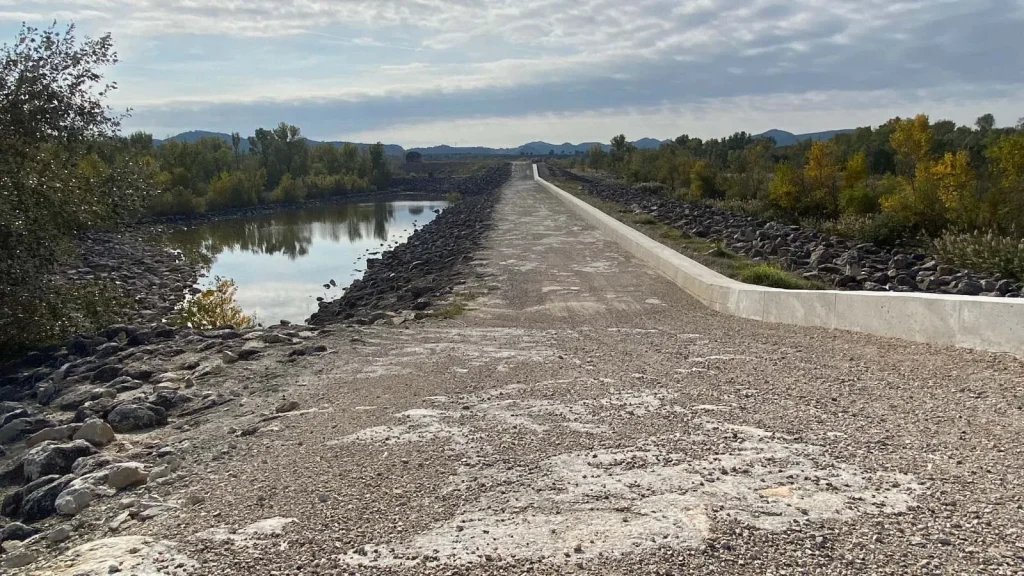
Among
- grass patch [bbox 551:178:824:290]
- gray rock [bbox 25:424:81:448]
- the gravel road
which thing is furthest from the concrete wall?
gray rock [bbox 25:424:81:448]

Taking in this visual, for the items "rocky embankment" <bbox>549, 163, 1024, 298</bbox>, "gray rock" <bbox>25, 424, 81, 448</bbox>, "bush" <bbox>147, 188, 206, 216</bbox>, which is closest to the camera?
"gray rock" <bbox>25, 424, 81, 448</bbox>

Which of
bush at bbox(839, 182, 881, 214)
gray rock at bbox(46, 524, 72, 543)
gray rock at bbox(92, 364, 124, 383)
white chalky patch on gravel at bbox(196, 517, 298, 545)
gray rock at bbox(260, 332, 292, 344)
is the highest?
bush at bbox(839, 182, 881, 214)

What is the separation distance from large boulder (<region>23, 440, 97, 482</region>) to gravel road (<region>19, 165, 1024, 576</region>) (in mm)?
481

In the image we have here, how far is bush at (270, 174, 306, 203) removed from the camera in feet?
205

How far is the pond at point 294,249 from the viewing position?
72.4ft

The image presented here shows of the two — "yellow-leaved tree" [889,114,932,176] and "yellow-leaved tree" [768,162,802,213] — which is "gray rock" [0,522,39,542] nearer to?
"yellow-leaved tree" [889,114,932,176]

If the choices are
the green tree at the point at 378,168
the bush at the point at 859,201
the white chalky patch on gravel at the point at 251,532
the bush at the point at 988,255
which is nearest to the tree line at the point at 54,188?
the white chalky patch on gravel at the point at 251,532

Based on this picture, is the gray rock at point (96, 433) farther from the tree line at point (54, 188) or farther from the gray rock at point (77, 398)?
the tree line at point (54, 188)

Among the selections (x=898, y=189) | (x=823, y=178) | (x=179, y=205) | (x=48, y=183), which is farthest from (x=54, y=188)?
(x=179, y=205)

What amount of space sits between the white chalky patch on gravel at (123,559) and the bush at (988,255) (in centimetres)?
1351

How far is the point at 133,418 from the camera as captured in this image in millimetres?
6027

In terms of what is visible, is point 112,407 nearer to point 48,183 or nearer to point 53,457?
point 53,457

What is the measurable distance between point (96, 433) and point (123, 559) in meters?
2.39

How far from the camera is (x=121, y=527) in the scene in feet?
13.1
